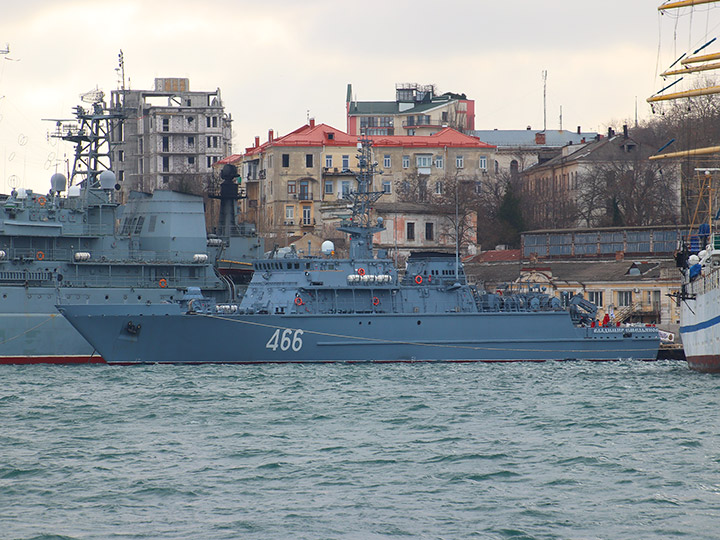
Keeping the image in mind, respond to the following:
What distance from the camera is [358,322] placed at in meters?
41.7

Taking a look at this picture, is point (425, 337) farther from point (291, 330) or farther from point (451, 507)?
point (451, 507)

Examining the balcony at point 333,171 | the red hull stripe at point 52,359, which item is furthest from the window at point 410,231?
the red hull stripe at point 52,359

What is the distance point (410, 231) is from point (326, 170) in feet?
39.4

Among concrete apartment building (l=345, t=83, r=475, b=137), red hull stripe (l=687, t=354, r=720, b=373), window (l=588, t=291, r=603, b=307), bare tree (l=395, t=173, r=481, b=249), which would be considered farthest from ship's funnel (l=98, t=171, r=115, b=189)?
→ concrete apartment building (l=345, t=83, r=475, b=137)

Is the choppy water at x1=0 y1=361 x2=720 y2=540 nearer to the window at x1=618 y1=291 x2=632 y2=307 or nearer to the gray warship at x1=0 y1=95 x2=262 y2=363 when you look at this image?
the gray warship at x1=0 y1=95 x2=262 y2=363

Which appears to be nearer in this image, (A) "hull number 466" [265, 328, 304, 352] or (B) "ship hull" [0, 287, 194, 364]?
(A) "hull number 466" [265, 328, 304, 352]

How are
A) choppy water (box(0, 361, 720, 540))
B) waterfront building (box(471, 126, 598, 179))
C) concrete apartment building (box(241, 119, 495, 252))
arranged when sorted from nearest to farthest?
1. choppy water (box(0, 361, 720, 540))
2. concrete apartment building (box(241, 119, 495, 252))
3. waterfront building (box(471, 126, 598, 179))

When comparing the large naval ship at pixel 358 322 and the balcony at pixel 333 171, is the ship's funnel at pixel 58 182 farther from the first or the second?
the balcony at pixel 333 171

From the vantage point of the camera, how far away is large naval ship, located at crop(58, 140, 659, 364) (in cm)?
4088

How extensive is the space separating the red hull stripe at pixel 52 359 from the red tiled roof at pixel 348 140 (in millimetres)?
39534

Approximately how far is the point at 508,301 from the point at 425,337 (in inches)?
136

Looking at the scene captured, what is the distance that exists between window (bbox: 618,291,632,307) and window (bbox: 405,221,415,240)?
2152 centimetres

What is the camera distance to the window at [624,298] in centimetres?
5288

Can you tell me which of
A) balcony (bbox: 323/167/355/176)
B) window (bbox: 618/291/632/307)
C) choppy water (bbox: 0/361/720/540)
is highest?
balcony (bbox: 323/167/355/176)
